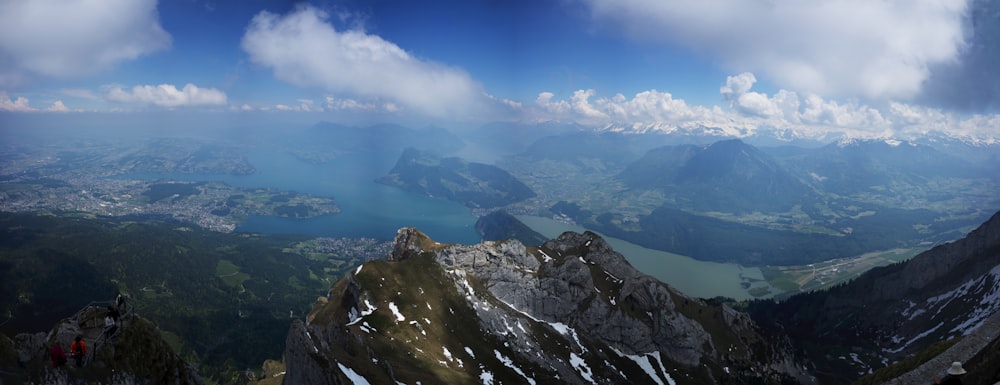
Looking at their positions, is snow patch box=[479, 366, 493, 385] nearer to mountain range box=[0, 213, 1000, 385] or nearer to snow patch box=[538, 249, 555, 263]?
mountain range box=[0, 213, 1000, 385]

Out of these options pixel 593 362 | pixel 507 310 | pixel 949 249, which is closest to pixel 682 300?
pixel 593 362

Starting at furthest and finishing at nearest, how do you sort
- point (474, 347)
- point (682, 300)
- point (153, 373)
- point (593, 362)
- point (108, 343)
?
point (682, 300)
point (593, 362)
point (474, 347)
point (153, 373)
point (108, 343)

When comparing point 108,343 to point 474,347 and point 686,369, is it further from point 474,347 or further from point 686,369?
point 686,369

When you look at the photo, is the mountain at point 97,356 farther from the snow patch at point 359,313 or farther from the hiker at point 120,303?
the snow patch at point 359,313

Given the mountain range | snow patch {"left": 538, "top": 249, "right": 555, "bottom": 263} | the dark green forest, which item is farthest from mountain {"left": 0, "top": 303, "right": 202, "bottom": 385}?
the dark green forest

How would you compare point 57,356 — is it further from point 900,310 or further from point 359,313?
point 900,310
